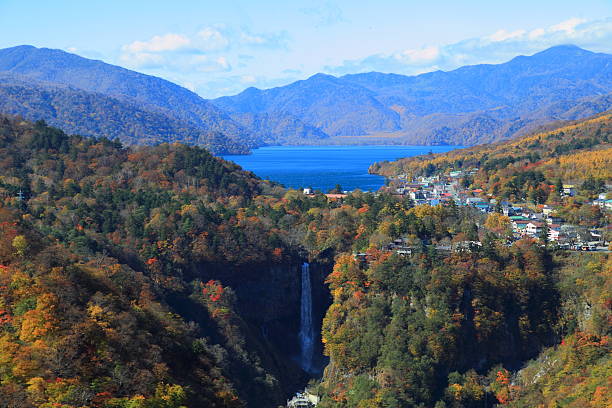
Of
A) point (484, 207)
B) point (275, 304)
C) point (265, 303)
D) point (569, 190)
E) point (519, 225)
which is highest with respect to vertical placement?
point (569, 190)

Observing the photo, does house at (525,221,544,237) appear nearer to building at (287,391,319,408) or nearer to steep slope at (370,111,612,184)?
steep slope at (370,111,612,184)

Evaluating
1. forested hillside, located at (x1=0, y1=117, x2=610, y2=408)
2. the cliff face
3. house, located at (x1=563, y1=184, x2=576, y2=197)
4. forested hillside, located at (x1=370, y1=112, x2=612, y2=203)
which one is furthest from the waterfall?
house, located at (x1=563, y1=184, x2=576, y2=197)

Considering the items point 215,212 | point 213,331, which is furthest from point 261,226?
point 213,331

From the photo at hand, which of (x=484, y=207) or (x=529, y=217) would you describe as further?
(x=484, y=207)

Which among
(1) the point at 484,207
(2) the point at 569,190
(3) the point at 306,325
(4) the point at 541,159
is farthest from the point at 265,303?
(4) the point at 541,159

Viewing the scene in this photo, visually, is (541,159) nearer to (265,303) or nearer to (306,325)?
(306,325)

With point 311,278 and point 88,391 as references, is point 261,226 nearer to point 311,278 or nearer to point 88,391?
point 311,278

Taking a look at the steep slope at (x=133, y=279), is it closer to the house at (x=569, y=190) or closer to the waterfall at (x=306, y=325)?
the waterfall at (x=306, y=325)
